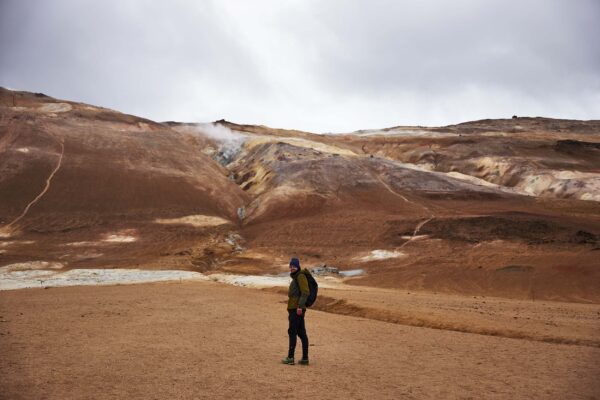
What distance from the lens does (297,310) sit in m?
8.96

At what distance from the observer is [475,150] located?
81000 mm

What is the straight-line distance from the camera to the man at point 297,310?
897 centimetres

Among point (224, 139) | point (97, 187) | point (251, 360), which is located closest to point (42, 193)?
point (97, 187)

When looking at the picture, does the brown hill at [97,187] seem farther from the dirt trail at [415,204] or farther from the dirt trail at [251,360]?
the dirt trail at [251,360]

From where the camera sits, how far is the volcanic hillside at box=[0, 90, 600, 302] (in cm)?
3225

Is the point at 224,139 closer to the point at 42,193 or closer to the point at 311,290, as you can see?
the point at 42,193

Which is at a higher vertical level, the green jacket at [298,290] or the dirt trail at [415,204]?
the dirt trail at [415,204]

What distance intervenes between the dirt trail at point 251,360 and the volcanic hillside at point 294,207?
1402 centimetres

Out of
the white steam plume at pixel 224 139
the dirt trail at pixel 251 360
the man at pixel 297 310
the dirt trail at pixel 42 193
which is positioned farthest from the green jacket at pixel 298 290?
the white steam plume at pixel 224 139

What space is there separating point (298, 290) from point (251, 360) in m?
1.54

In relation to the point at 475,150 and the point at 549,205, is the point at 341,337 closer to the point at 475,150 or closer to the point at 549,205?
the point at 549,205

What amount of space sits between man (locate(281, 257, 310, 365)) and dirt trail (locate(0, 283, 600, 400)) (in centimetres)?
27


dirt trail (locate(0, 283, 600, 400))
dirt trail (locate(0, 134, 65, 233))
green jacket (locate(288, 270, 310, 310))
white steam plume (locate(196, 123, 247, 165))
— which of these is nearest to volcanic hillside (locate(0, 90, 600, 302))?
dirt trail (locate(0, 134, 65, 233))

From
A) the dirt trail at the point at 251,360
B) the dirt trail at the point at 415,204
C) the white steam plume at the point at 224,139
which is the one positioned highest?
the white steam plume at the point at 224,139
